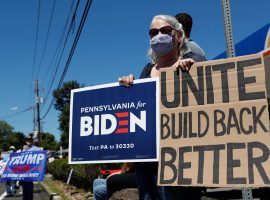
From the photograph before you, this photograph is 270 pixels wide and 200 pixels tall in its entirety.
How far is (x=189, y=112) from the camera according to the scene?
9.04 feet

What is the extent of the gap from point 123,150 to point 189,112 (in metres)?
0.71

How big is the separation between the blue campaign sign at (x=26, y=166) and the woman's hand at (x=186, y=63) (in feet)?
22.1

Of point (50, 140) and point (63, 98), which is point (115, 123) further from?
point (50, 140)

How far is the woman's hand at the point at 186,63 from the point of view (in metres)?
2.79

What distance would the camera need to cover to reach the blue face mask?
2902mm

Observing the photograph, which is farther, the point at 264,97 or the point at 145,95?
the point at 145,95

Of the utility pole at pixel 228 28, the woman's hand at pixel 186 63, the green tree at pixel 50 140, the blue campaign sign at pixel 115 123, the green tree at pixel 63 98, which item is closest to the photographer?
the woman's hand at pixel 186 63

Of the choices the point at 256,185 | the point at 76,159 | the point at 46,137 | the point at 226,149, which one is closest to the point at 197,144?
the point at 226,149

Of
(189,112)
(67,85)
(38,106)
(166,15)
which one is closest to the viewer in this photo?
(189,112)

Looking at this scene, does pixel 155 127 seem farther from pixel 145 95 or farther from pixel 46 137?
pixel 46 137

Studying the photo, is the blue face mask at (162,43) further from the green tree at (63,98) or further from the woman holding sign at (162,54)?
the green tree at (63,98)

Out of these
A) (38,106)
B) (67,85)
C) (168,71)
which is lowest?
(168,71)

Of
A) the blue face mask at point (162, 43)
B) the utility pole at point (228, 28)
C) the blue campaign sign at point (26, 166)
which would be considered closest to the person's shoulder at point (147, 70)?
the blue face mask at point (162, 43)

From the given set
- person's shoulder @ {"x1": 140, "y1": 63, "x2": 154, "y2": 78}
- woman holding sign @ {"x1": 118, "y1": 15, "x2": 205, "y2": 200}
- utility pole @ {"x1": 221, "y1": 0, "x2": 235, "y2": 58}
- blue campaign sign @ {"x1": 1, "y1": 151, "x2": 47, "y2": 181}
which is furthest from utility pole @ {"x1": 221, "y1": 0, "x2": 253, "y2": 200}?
blue campaign sign @ {"x1": 1, "y1": 151, "x2": 47, "y2": 181}
